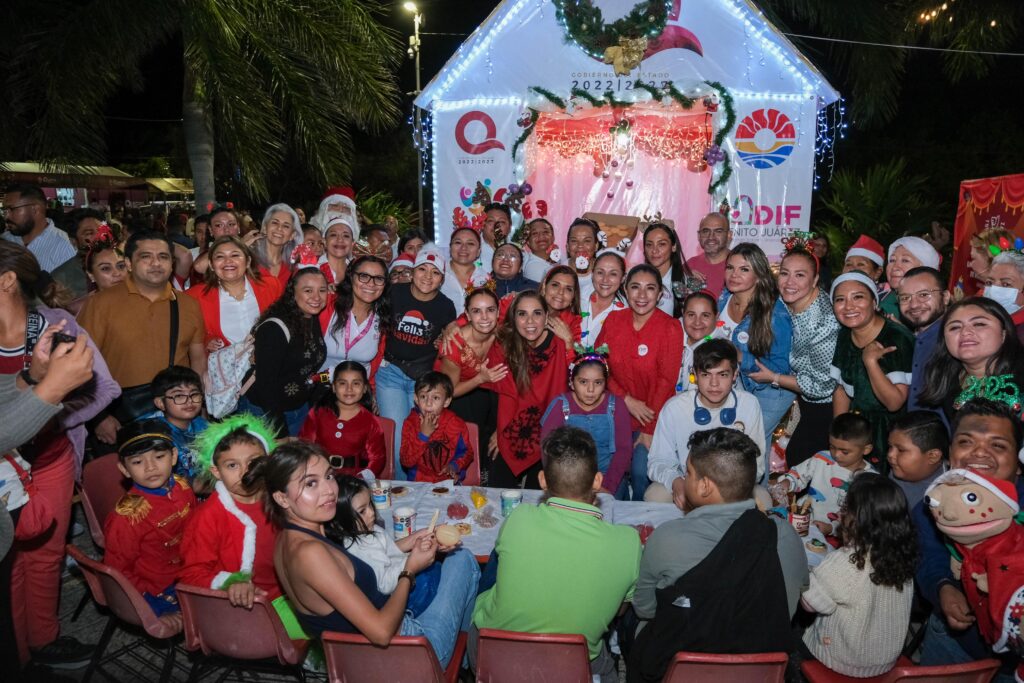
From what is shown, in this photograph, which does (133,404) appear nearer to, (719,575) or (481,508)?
(481,508)

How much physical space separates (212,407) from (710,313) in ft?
10.5

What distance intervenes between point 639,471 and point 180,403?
2.75 metres

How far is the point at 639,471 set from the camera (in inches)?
170

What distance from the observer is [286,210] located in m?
5.58

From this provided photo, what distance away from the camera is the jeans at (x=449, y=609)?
2707 millimetres

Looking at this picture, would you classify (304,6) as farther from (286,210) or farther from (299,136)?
(286,210)

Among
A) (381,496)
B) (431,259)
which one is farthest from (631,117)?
(381,496)

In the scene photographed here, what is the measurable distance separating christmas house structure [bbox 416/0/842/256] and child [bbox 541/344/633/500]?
5742 mm

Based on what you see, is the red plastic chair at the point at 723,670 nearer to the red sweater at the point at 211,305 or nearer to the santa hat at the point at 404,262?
the red sweater at the point at 211,305

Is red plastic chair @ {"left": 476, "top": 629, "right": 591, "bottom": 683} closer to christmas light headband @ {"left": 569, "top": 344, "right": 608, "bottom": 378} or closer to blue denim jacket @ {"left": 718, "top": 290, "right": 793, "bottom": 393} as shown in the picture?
christmas light headband @ {"left": 569, "top": 344, "right": 608, "bottom": 378}

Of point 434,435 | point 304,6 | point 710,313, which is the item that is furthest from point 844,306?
point 304,6

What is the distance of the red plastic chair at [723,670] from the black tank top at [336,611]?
1.05 m

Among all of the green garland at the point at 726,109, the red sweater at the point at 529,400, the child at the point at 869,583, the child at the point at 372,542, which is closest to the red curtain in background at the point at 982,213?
the green garland at the point at 726,109

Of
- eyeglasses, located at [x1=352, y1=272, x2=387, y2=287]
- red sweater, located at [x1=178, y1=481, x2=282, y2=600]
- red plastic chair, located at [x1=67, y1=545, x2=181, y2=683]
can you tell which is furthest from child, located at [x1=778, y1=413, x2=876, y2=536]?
red plastic chair, located at [x1=67, y1=545, x2=181, y2=683]
